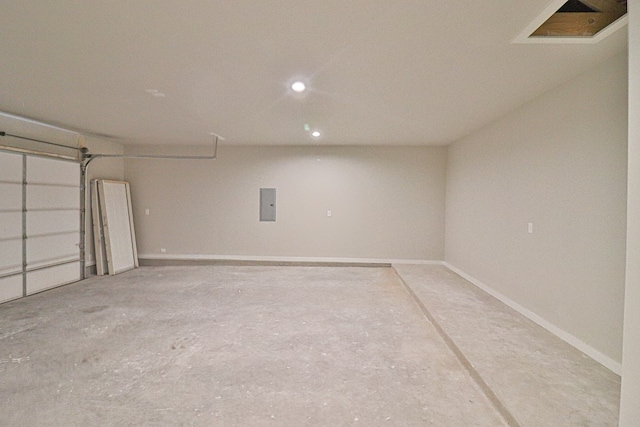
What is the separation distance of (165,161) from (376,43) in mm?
5957

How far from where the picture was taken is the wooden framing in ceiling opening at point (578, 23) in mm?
1977

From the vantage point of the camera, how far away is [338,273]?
20.2 ft

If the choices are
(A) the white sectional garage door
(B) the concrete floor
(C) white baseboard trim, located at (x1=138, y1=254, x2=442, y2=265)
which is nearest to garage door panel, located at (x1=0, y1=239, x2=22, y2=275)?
(A) the white sectional garage door

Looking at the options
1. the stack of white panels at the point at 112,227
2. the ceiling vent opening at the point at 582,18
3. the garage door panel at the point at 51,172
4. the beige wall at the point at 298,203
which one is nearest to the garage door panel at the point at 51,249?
the stack of white panels at the point at 112,227

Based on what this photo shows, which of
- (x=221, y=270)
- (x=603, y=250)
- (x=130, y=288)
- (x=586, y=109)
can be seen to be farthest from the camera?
(x=221, y=270)

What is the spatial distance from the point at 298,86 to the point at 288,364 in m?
2.62

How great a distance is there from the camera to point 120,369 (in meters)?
2.63

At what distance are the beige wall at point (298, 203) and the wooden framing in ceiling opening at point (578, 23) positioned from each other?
4.35m

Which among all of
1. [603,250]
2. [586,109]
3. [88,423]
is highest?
[586,109]

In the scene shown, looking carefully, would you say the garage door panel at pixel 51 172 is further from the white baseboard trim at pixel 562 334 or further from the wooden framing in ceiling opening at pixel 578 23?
the white baseboard trim at pixel 562 334

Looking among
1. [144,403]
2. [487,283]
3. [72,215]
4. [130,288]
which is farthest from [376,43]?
[72,215]

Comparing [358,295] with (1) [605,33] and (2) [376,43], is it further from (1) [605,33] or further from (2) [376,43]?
(1) [605,33]

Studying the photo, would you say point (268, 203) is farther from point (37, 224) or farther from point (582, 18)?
point (582, 18)

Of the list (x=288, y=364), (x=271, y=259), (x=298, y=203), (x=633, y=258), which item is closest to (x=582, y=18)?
(x=633, y=258)
